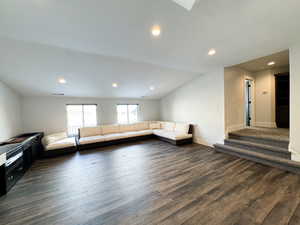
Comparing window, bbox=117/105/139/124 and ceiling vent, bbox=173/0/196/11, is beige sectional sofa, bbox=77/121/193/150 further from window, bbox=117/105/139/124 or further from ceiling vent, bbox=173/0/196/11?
ceiling vent, bbox=173/0/196/11

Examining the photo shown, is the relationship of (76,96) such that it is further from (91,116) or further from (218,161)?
(218,161)

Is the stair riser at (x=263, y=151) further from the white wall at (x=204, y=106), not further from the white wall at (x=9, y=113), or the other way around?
the white wall at (x=9, y=113)

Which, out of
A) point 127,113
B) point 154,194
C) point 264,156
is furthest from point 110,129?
point 264,156

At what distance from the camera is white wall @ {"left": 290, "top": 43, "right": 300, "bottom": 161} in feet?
8.72

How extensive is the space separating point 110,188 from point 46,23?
293 cm

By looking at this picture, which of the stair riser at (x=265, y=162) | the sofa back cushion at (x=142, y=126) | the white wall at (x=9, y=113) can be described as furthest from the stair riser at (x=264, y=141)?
the white wall at (x=9, y=113)

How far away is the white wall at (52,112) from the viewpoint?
4602mm

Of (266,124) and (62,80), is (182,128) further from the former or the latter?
(62,80)

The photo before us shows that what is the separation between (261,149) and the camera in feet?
10.6

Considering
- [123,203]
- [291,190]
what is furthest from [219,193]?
[123,203]

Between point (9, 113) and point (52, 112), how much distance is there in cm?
138

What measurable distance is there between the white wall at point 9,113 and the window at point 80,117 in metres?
1.52

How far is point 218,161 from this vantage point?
3.22 meters

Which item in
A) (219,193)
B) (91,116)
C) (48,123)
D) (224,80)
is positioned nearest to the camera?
(219,193)
